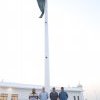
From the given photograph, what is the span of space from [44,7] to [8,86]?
10635 mm

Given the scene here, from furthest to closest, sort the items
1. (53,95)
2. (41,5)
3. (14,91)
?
(14,91), (41,5), (53,95)

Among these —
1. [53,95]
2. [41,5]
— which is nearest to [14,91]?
[53,95]

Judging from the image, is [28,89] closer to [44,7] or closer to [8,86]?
[8,86]

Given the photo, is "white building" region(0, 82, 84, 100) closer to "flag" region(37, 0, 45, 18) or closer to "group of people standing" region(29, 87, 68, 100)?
"group of people standing" region(29, 87, 68, 100)

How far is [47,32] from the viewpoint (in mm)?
13727

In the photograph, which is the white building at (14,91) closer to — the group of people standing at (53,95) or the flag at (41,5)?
the group of people standing at (53,95)

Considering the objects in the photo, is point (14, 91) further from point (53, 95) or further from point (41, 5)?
point (41, 5)

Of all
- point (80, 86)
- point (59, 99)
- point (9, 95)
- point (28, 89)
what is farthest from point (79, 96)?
point (59, 99)

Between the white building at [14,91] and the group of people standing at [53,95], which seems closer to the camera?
the group of people standing at [53,95]

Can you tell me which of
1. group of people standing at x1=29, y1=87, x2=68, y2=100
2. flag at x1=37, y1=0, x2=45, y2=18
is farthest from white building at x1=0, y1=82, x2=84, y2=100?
flag at x1=37, y1=0, x2=45, y2=18

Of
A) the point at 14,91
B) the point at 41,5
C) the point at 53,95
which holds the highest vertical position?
the point at 41,5

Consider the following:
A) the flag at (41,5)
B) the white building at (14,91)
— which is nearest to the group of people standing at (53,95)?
the flag at (41,5)

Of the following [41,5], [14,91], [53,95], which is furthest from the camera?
[14,91]

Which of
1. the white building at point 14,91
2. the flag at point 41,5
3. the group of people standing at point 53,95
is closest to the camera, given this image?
the group of people standing at point 53,95
